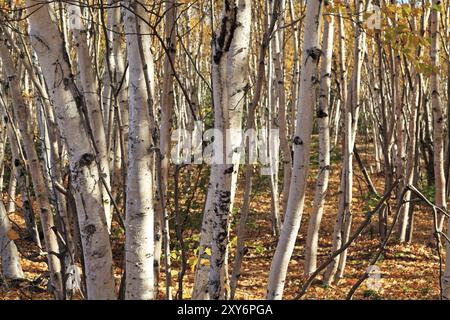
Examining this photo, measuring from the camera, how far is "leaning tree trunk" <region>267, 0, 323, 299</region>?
2.07 m

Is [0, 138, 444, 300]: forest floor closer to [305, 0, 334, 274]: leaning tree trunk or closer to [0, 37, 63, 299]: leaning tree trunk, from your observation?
[305, 0, 334, 274]: leaning tree trunk

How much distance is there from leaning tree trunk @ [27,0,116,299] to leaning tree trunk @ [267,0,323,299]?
0.79 metres

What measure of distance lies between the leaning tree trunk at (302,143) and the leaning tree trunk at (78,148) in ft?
2.60

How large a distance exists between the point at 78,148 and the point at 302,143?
0.99 meters

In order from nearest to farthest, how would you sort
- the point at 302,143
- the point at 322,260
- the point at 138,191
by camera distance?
1. the point at 138,191
2. the point at 302,143
3. the point at 322,260

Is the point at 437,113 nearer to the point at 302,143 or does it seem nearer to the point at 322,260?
the point at 322,260

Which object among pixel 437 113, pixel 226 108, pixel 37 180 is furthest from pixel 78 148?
pixel 437 113

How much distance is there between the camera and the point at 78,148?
6.15ft

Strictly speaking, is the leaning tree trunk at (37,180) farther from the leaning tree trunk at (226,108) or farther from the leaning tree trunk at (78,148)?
the leaning tree trunk at (226,108)

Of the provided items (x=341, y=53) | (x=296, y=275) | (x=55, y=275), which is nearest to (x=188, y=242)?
(x=296, y=275)

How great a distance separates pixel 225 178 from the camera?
196 cm

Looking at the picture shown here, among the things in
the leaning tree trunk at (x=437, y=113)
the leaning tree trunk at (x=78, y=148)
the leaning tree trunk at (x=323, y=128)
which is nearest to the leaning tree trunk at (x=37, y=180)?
the leaning tree trunk at (x=78, y=148)

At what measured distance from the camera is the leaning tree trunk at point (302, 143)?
2.07m

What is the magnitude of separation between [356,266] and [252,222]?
2537mm
